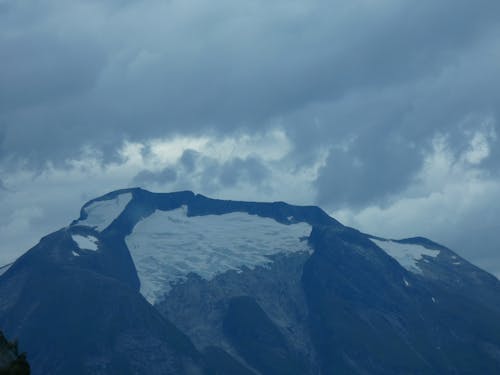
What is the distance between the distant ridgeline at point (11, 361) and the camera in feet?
251

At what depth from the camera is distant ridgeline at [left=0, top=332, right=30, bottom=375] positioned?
7638 cm

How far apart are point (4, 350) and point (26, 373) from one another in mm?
3732

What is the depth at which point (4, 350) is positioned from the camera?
7944cm

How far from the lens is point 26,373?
3024 inches

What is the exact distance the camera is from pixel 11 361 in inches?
3093
